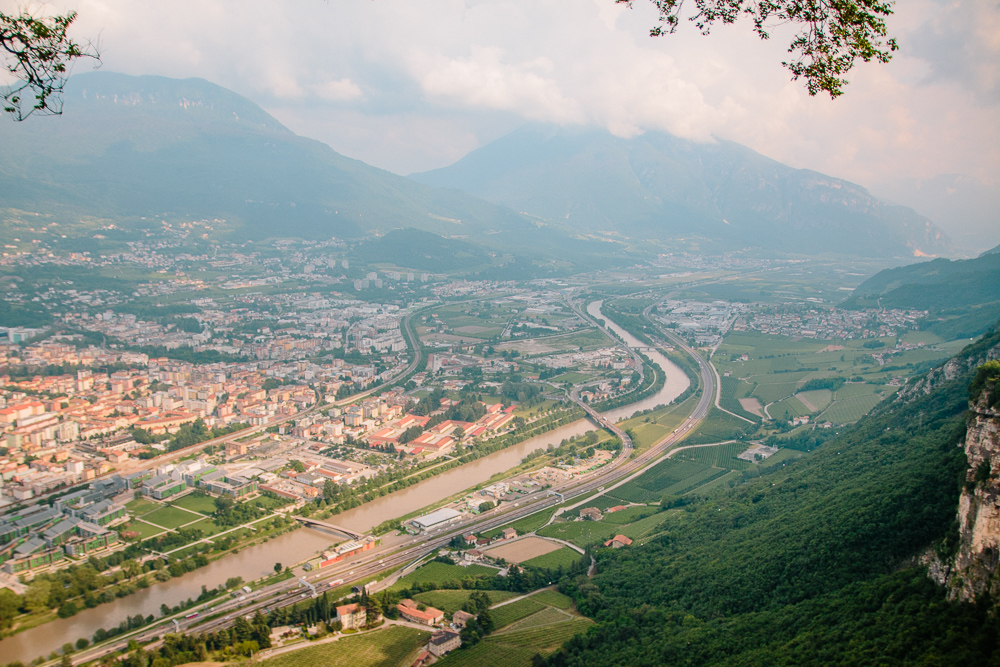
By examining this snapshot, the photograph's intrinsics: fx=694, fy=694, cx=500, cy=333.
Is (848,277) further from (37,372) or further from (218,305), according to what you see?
(37,372)

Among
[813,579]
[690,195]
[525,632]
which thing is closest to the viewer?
[813,579]

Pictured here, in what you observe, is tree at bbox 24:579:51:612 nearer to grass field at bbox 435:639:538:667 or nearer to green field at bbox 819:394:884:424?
grass field at bbox 435:639:538:667

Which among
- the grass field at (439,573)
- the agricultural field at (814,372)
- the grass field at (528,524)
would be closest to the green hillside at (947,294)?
the agricultural field at (814,372)

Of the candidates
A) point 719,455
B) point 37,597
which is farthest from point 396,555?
point 719,455

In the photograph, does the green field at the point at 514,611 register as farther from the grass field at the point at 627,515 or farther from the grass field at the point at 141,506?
the grass field at the point at 141,506

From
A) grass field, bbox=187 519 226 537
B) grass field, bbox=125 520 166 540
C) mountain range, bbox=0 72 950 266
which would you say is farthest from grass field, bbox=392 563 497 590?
mountain range, bbox=0 72 950 266

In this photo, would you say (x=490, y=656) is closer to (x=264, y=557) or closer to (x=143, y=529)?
(x=264, y=557)
